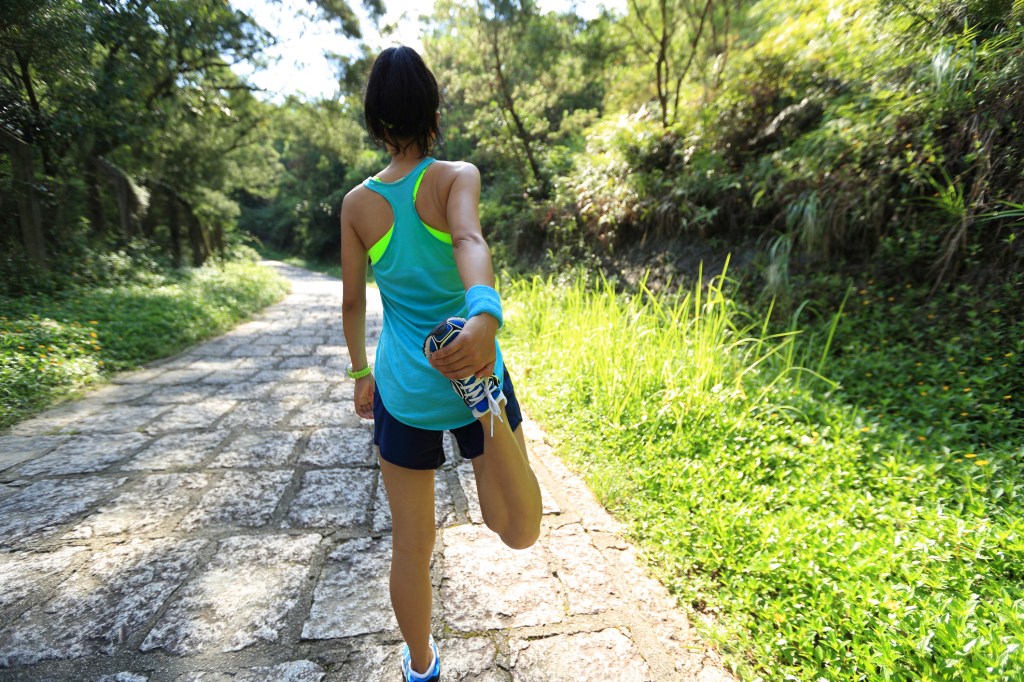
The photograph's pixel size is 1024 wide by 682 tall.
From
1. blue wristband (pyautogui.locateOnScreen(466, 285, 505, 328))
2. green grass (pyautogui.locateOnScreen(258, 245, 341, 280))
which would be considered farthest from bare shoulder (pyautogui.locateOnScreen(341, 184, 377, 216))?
green grass (pyautogui.locateOnScreen(258, 245, 341, 280))

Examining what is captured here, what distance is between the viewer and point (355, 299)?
1.34 m

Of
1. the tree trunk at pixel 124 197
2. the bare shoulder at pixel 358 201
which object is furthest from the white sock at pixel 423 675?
the tree trunk at pixel 124 197

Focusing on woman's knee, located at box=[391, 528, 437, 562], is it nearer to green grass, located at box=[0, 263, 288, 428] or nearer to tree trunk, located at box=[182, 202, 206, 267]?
green grass, located at box=[0, 263, 288, 428]

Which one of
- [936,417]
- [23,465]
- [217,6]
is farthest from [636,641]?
[217,6]

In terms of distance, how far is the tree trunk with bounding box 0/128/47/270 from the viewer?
584cm

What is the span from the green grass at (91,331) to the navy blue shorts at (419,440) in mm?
3471

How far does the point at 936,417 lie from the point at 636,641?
86.3 inches

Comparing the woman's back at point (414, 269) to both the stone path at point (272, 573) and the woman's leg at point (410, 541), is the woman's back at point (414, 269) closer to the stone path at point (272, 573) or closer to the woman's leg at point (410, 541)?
the woman's leg at point (410, 541)

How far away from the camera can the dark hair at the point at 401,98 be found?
1064 mm

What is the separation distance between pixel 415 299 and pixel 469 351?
14.4 inches

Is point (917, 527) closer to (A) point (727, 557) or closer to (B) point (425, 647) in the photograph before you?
(A) point (727, 557)

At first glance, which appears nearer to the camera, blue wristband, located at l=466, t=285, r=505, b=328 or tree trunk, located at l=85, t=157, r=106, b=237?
blue wristband, located at l=466, t=285, r=505, b=328

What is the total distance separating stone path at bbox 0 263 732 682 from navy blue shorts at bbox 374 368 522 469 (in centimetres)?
75

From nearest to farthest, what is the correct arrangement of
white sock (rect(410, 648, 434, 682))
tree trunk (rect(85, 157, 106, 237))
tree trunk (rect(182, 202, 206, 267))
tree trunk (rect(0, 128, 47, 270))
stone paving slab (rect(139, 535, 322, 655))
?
white sock (rect(410, 648, 434, 682))
stone paving slab (rect(139, 535, 322, 655))
tree trunk (rect(0, 128, 47, 270))
tree trunk (rect(85, 157, 106, 237))
tree trunk (rect(182, 202, 206, 267))
